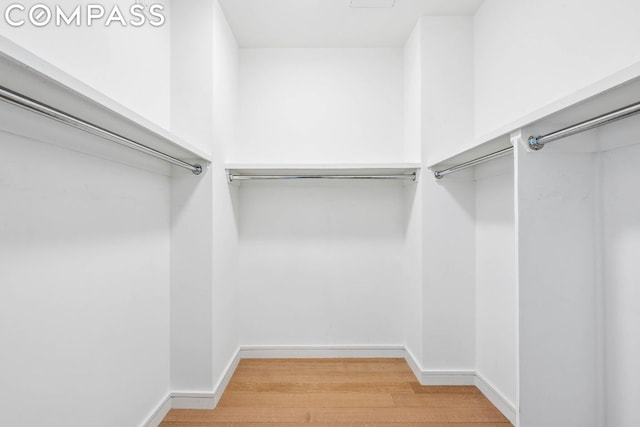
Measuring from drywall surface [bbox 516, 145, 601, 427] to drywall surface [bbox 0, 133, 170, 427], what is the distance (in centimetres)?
162

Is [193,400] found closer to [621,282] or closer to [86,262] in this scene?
[86,262]

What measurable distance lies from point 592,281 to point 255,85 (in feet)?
7.94

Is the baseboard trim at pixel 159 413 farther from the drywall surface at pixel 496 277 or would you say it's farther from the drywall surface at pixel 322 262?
the drywall surface at pixel 496 277

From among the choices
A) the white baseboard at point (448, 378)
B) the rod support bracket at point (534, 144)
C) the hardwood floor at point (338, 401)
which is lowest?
the hardwood floor at point (338, 401)

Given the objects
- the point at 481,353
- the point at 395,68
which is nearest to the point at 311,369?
the point at 481,353

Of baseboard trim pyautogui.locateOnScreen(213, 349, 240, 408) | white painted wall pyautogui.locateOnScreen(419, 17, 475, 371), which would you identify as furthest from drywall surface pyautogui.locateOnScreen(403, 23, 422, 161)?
baseboard trim pyautogui.locateOnScreen(213, 349, 240, 408)

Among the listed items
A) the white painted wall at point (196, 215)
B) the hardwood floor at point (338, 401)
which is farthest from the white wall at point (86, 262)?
the hardwood floor at point (338, 401)

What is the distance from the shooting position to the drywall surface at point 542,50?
1.17m

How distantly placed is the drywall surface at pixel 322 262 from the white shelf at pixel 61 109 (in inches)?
48.7

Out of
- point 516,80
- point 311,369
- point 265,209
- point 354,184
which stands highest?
point 516,80

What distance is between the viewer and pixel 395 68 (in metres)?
2.60

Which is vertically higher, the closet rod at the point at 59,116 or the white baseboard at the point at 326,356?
the closet rod at the point at 59,116

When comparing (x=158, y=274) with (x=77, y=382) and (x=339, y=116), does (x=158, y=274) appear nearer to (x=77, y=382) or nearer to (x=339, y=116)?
(x=77, y=382)

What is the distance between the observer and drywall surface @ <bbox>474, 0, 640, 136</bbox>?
3.84ft
